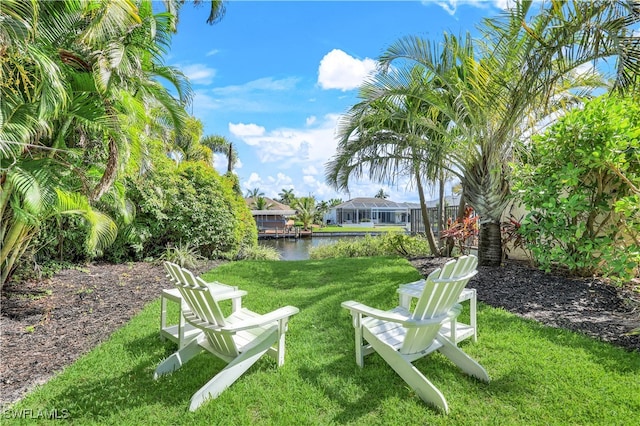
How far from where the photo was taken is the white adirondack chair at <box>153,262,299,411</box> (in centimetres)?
263

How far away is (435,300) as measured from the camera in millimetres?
2656

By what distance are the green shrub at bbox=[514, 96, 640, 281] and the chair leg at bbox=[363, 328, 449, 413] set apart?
327 centimetres

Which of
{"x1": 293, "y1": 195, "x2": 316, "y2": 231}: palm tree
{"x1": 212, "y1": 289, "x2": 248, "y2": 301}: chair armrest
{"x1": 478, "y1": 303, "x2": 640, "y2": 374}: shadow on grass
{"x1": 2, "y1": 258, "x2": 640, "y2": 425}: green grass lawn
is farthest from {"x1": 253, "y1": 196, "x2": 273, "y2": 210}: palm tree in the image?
{"x1": 478, "y1": 303, "x2": 640, "y2": 374}: shadow on grass

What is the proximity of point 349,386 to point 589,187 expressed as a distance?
5216 millimetres

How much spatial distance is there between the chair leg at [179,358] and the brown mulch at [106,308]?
1021 millimetres

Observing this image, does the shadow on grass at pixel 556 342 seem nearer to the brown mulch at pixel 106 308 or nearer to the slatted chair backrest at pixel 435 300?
the brown mulch at pixel 106 308

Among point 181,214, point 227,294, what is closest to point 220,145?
point 181,214

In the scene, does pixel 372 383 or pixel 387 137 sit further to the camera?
pixel 387 137

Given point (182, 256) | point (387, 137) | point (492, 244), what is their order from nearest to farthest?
point (492, 244), point (387, 137), point (182, 256)

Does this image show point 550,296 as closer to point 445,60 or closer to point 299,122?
point 445,60

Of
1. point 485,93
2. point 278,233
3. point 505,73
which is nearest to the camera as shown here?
point 505,73

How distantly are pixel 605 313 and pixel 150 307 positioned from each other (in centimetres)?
620

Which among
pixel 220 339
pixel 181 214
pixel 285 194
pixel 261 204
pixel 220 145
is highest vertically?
pixel 220 145

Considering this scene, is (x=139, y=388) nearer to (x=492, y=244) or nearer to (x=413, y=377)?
(x=413, y=377)
